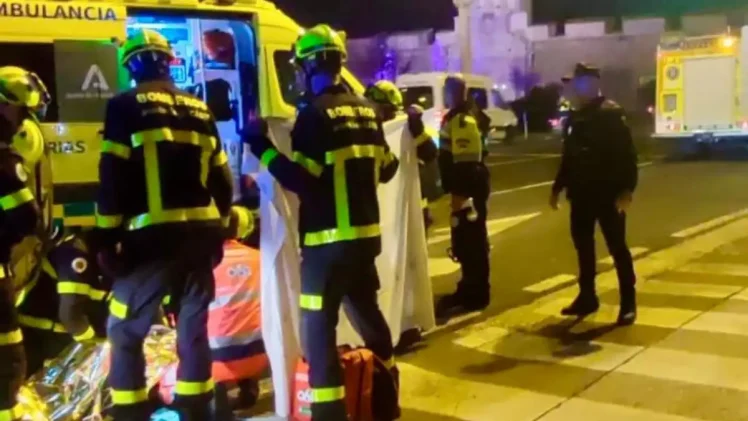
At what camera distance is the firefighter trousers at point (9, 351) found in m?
4.62

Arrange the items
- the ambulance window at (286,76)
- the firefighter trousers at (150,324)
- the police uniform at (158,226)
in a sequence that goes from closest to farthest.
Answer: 1. the police uniform at (158,226)
2. the firefighter trousers at (150,324)
3. the ambulance window at (286,76)

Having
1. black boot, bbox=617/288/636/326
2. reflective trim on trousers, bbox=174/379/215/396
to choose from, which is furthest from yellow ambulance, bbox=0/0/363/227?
black boot, bbox=617/288/636/326

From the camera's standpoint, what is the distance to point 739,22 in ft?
131

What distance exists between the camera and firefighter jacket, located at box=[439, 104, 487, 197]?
8.07 m

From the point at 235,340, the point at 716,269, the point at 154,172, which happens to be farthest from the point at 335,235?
the point at 716,269

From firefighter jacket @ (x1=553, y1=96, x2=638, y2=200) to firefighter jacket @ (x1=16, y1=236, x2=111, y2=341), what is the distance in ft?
12.4

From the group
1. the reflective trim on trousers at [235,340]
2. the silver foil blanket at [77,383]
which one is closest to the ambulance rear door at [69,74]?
the silver foil blanket at [77,383]

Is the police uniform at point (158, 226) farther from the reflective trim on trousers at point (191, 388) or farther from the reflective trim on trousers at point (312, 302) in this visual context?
the reflective trim on trousers at point (312, 302)

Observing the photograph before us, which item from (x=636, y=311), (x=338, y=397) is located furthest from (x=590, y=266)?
(x=338, y=397)

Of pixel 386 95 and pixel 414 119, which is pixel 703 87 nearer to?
pixel 386 95

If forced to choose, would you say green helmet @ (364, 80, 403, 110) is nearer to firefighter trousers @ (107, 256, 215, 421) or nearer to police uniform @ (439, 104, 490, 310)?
police uniform @ (439, 104, 490, 310)

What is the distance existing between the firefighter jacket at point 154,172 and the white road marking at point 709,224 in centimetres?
855

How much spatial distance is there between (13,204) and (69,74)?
3.29m

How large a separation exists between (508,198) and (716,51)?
860 centimetres
